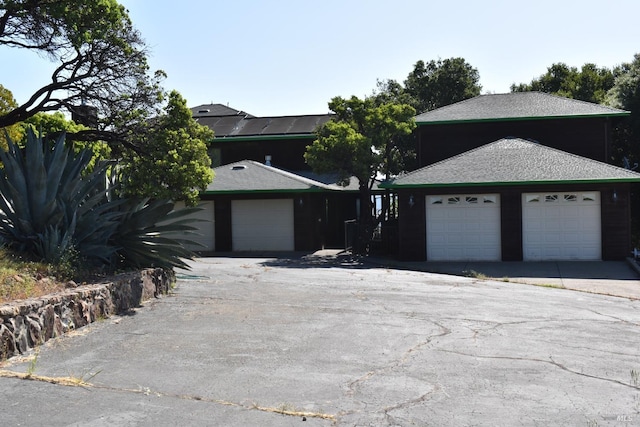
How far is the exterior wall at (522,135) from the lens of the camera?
2647 centimetres

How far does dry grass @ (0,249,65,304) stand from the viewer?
8280mm

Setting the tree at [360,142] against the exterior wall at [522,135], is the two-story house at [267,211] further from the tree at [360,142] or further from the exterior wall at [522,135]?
the exterior wall at [522,135]

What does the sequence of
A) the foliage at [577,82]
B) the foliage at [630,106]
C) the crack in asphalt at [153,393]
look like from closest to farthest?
the crack in asphalt at [153,393] → the foliage at [630,106] → the foliage at [577,82]

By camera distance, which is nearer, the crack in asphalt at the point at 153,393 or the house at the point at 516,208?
the crack in asphalt at the point at 153,393

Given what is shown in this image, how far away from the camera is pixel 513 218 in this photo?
70.7ft

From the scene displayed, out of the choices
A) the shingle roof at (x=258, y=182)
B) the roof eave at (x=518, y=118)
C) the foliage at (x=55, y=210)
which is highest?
the roof eave at (x=518, y=118)

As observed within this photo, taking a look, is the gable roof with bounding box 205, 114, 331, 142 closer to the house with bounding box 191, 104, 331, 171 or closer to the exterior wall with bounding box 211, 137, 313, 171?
the house with bounding box 191, 104, 331, 171

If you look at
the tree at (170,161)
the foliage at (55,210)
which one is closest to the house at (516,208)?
the tree at (170,161)

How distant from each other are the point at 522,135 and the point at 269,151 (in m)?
12.0

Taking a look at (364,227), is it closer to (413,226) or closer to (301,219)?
(301,219)

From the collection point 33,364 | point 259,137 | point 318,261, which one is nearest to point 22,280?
point 33,364

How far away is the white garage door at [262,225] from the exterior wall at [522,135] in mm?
6302

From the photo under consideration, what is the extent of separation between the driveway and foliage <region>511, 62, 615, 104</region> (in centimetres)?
2903

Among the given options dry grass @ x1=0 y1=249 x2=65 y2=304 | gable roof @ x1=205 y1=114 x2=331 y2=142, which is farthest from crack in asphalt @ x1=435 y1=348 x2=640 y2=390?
gable roof @ x1=205 y1=114 x2=331 y2=142
